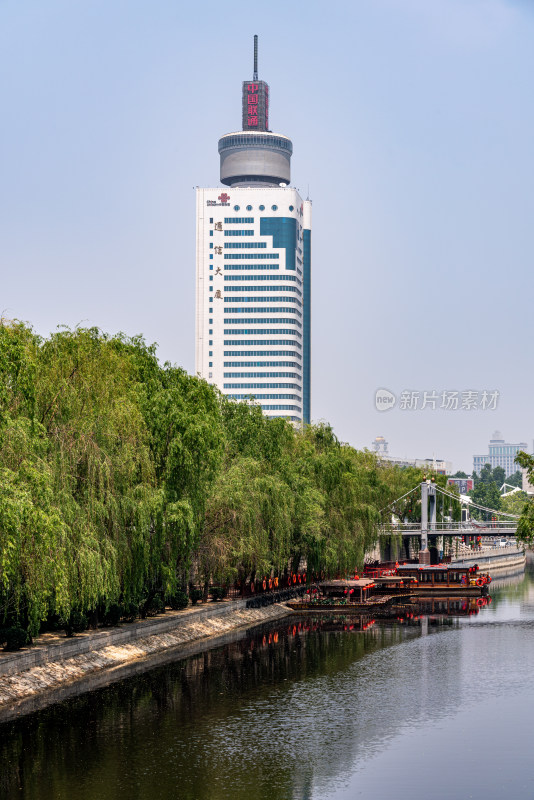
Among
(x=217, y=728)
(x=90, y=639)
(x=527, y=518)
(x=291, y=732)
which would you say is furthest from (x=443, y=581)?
(x=217, y=728)

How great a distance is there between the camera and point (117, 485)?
1672 inches

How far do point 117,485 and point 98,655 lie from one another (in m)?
7.07

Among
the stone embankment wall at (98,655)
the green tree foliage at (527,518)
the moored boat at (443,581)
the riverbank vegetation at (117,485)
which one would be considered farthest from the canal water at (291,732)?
the moored boat at (443,581)

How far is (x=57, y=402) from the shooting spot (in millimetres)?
40000

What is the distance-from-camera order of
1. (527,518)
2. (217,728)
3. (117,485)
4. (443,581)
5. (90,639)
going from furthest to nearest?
(443,581)
(527,518)
(117,485)
(90,639)
(217,728)

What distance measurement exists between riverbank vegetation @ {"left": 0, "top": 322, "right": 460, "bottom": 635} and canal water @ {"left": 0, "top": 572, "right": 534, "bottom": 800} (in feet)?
14.3

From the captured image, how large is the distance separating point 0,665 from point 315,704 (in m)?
11.2

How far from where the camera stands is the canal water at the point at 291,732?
85.2 feet

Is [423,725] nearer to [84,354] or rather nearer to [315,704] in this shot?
[315,704]

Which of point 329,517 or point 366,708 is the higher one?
point 329,517

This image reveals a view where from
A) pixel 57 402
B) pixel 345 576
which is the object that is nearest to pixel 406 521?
pixel 345 576

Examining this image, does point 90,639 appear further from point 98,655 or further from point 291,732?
point 291,732

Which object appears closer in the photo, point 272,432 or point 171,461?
point 171,461

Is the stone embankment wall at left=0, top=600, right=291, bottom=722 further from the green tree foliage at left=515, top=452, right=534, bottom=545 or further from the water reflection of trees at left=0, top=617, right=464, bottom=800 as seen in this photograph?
the green tree foliage at left=515, top=452, right=534, bottom=545
